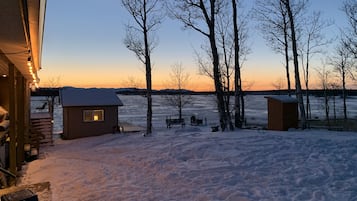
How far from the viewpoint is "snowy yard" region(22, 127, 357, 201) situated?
21.7ft

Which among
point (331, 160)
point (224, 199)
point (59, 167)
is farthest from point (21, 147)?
point (331, 160)

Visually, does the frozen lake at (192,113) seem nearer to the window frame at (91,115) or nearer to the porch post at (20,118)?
the window frame at (91,115)

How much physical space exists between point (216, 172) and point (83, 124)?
50.8 ft

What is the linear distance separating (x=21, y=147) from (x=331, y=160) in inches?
385

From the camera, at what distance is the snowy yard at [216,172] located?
21.7 feet

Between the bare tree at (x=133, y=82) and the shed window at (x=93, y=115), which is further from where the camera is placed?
the bare tree at (x=133, y=82)

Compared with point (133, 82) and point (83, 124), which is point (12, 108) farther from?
point (133, 82)

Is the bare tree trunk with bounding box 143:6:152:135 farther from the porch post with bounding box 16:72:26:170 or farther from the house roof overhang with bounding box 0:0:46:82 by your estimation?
the house roof overhang with bounding box 0:0:46:82

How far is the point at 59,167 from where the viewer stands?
9.96 m

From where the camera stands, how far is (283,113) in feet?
52.6

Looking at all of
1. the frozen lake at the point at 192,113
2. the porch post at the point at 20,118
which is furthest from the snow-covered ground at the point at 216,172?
the frozen lake at the point at 192,113

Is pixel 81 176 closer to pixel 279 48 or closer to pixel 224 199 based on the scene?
pixel 224 199

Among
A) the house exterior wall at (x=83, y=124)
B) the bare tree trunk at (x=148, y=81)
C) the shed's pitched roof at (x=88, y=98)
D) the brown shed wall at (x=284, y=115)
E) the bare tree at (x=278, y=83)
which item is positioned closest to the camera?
the brown shed wall at (x=284, y=115)

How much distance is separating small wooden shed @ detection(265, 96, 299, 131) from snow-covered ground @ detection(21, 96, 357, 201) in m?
4.51
